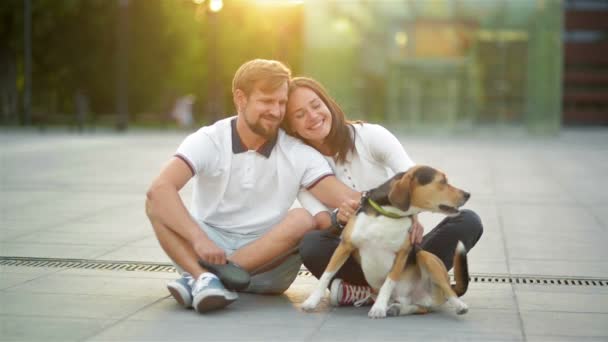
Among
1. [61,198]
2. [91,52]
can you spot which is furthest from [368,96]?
[61,198]

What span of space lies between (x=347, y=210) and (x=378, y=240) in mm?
354

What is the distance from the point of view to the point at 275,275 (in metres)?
6.16

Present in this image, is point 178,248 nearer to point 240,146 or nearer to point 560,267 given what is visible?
point 240,146

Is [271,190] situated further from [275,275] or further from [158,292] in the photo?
[158,292]

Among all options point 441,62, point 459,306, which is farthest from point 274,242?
point 441,62

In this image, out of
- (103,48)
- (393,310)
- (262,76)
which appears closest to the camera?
(393,310)

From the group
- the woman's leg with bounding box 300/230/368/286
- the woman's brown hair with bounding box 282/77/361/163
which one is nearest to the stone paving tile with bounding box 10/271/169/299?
the woman's leg with bounding box 300/230/368/286

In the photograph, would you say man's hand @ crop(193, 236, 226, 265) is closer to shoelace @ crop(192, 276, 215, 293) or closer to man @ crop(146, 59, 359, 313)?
man @ crop(146, 59, 359, 313)

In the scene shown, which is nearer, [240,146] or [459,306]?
[459,306]

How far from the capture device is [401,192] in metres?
5.18

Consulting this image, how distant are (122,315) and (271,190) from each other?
1.24 m

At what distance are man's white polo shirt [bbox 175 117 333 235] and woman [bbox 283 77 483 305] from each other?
12cm

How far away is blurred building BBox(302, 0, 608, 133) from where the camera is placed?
34.9m

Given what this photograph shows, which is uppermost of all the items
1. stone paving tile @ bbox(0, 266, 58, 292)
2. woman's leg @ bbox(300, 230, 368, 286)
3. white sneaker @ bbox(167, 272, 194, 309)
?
woman's leg @ bbox(300, 230, 368, 286)
